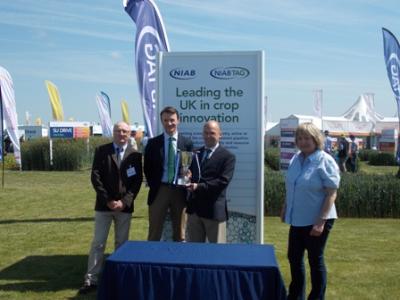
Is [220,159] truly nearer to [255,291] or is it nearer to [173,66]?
[173,66]

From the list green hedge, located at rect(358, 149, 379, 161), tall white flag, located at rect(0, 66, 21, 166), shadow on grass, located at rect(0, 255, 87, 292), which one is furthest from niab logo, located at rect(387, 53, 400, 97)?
green hedge, located at rect(358, 149, 379, 161)

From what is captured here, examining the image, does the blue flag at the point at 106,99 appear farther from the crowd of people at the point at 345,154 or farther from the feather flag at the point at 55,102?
the crowd of people at the point at 345,154

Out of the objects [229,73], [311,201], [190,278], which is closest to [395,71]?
[229,73]

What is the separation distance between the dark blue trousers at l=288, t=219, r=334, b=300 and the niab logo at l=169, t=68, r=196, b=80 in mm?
2317

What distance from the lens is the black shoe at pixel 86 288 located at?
5.61m

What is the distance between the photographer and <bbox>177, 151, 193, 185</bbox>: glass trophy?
17.4ft

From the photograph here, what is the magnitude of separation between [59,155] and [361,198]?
55.0 feet

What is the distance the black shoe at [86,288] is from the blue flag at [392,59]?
1036 centimetres

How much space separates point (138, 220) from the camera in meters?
10.6

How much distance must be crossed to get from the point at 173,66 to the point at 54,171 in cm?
1898

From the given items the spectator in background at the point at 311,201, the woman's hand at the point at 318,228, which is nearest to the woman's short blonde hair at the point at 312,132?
the spectator in background at the point at 311,201

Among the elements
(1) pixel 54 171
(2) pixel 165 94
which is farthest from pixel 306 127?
(1) pixel 54 171

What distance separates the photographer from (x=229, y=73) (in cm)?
617

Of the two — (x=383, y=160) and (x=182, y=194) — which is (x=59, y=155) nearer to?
(x=383, y=160)
